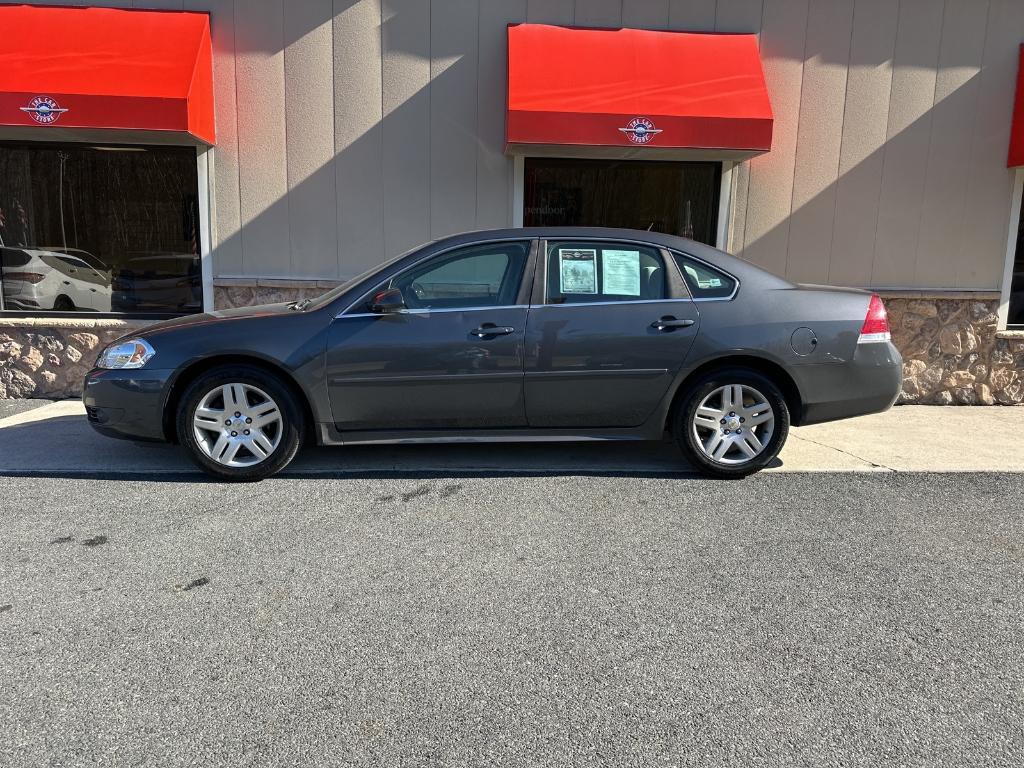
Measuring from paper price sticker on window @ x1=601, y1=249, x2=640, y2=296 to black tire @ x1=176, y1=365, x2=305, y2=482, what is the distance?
6.89 ft

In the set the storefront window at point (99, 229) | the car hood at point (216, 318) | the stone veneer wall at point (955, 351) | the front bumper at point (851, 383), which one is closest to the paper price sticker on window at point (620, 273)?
the front bumper at point (851, 383)

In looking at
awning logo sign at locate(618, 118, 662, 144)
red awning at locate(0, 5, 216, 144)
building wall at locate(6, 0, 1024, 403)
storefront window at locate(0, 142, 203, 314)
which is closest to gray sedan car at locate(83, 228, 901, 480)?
awning logo sign at locate(618, 118, 662, 144)

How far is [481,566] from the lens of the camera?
357cm

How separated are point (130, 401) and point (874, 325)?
469 cm

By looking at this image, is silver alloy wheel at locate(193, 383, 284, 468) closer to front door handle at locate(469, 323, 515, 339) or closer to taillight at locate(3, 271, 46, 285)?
front door handle at locate(469, 323, 515, 339)

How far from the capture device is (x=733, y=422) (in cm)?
484

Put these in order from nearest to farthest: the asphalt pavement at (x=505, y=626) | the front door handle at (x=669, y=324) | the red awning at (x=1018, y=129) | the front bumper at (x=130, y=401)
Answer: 1. the asphalt pavement at (x=505, y=626)
2. the front bumper at (x=130, y=401)
3. the front door handle at (x=669, y=324)
4. the red awning at (x=1018, y=129)

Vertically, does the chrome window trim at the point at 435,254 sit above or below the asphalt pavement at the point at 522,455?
above

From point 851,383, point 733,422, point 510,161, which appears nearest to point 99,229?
point 510,161

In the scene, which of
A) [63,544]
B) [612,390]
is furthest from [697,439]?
[63,544]

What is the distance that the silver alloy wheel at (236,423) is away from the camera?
183 inches

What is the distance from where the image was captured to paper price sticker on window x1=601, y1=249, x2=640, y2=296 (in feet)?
15.9

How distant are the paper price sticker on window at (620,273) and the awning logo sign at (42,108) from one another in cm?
476

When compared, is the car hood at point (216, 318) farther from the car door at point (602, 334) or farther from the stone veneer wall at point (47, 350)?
the stone veneer wall at point (47, 350)
